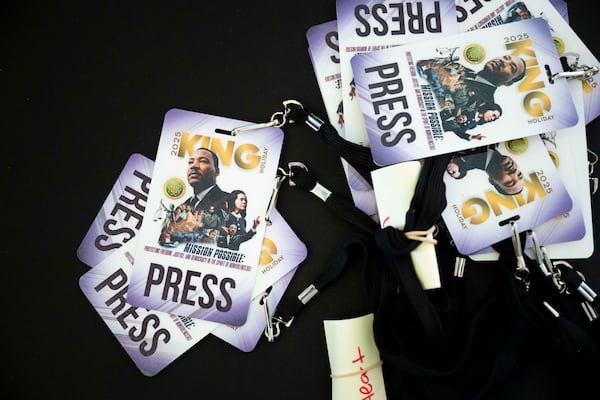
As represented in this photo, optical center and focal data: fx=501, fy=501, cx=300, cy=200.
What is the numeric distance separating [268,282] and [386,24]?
48 centimetres

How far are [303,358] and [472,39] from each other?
598mm

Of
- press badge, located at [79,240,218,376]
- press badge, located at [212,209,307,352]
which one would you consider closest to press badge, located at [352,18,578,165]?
press badge, located at [212,209,307,352]

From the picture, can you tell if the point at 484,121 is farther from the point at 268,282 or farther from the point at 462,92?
the point at 268,282

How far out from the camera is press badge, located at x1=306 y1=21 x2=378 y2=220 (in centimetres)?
84

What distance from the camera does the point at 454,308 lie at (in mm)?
812

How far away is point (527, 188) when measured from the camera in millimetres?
804

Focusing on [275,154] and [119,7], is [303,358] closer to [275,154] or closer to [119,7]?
[275,154]

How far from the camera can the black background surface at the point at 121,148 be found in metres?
0.84

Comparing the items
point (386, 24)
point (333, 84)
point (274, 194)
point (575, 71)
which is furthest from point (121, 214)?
point (575, 71)

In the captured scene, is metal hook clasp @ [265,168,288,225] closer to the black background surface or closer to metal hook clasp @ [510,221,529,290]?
the black background surface

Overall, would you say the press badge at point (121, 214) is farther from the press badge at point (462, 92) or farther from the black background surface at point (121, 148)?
the press badge at point (462, 92)

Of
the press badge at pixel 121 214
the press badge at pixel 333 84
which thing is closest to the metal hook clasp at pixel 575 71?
the press badge at pixel 333 84

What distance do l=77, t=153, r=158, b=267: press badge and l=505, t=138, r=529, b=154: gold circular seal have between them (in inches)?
23.8

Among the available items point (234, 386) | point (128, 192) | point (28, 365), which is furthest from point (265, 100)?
point (28, 365)
